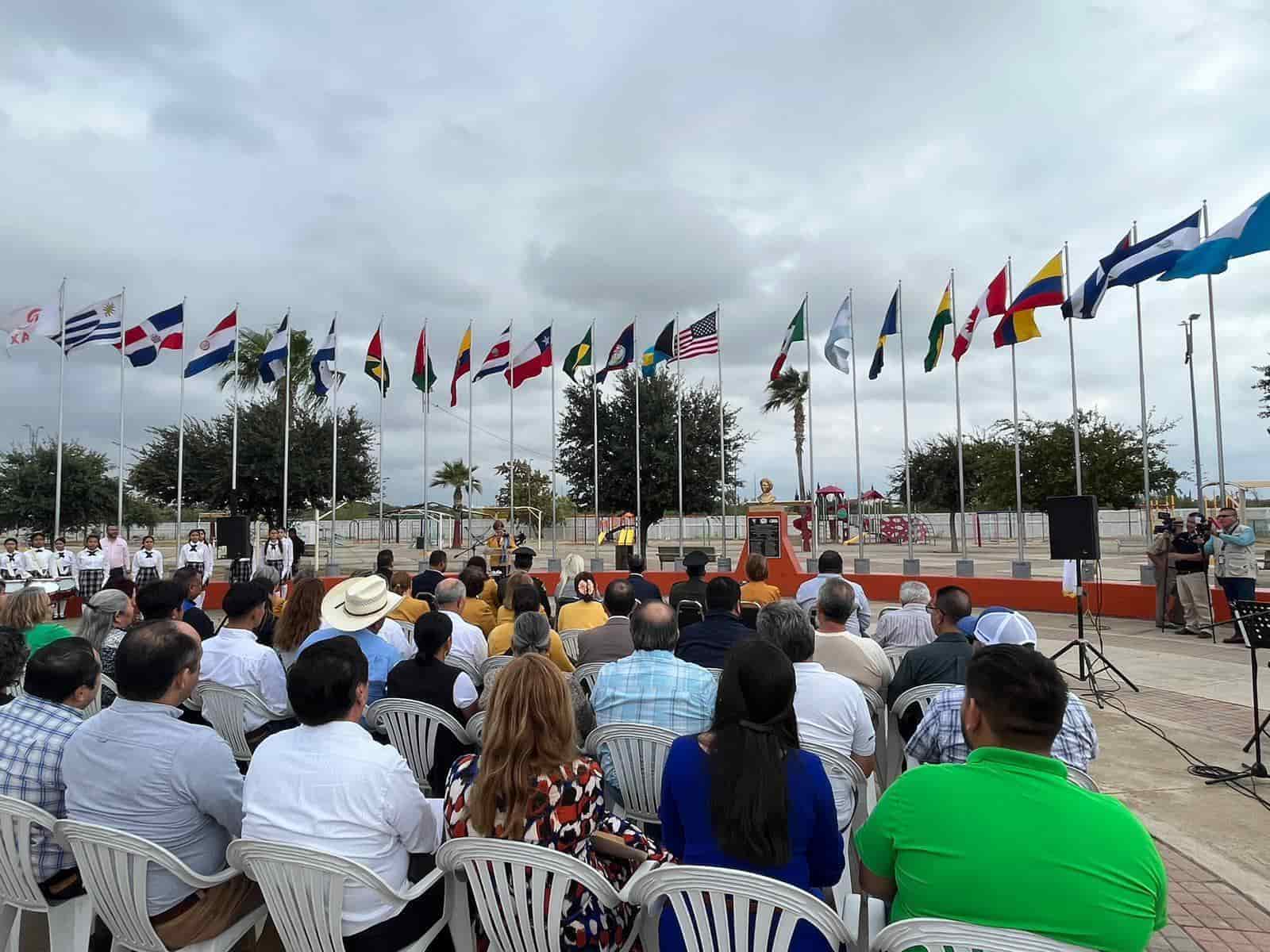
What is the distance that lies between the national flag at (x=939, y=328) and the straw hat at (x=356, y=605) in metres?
15.3

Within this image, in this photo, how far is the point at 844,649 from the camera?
4398 mm

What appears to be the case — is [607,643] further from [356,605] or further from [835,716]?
[835,716]

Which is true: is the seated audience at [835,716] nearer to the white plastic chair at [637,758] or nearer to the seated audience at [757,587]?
the white plastic chair at [637,758]

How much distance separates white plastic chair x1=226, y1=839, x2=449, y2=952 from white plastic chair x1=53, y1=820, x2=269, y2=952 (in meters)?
0.24

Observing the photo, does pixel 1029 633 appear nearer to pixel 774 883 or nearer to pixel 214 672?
pixel 774 883

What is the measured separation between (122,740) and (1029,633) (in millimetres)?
4975

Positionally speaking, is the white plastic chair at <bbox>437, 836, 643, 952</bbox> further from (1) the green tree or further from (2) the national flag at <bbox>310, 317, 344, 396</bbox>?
(1) the green tree

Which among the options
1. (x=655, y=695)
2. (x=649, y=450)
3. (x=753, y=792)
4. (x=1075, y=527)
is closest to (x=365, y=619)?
(x=655, y=695)

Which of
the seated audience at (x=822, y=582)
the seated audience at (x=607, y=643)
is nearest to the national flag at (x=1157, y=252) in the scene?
the seated audience at (x=822, y=582)

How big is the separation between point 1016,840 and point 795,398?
44.6 meters

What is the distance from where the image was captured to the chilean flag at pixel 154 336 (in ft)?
56.4

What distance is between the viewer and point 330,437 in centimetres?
2828

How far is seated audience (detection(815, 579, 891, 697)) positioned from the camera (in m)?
4.38

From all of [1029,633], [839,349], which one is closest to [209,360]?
[839,349]
